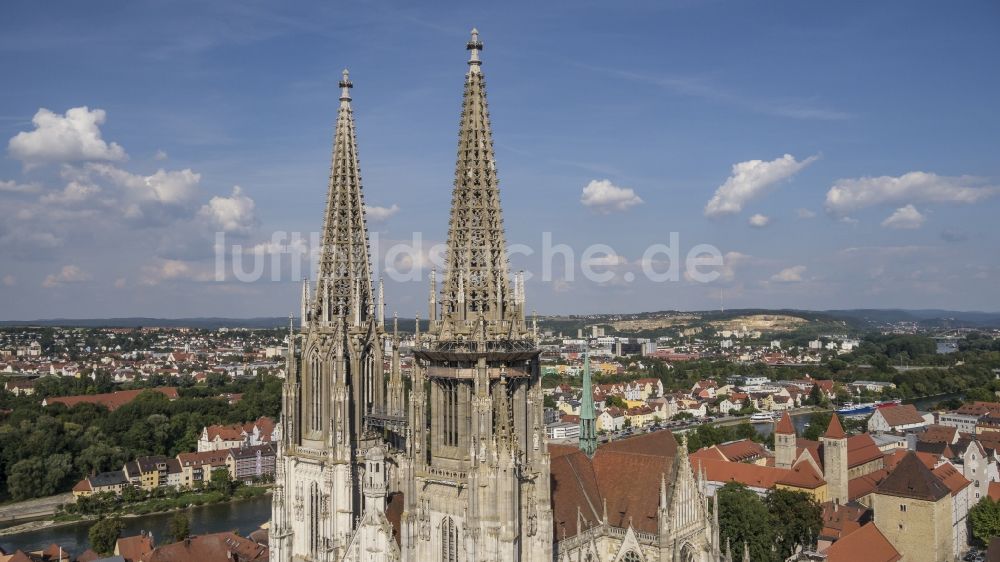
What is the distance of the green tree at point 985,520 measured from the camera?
5791 centimetres

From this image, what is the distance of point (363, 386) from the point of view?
38031 millimetres

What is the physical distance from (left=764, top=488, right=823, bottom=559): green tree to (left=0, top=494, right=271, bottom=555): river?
144 feet

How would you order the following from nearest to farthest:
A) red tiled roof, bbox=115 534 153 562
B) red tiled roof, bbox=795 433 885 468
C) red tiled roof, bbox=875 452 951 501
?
red tiled roof, bbox=875 452 951 501 < red tiled roof, bbox=115 534 153 562 < red tiled roof, bbox=795 433 885 468

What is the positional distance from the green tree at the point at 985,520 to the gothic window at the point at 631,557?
36.2 metres

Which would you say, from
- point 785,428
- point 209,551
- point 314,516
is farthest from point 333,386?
point 785,428

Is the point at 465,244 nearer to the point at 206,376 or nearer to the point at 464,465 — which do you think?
the point at 464,465

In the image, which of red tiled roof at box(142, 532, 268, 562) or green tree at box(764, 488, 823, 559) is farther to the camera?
green tree at box(764, 488, 823, 559)

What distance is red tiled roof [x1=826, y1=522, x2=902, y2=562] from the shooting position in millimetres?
47250

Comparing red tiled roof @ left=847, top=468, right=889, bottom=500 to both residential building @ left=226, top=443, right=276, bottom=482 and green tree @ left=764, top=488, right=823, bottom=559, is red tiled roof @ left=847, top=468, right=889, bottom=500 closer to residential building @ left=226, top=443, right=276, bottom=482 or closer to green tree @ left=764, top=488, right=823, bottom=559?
green tree @ left=764, top=488, right=823, bottom=559

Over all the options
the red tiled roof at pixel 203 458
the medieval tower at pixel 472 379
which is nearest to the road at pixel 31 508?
the red tiled roof at pixel 203 458

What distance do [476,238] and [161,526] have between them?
6194 centimetres

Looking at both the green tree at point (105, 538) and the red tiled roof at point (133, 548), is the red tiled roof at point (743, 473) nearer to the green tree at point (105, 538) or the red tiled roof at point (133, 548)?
the red tiled roof at point (133, 548)

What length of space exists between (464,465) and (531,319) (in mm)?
6308

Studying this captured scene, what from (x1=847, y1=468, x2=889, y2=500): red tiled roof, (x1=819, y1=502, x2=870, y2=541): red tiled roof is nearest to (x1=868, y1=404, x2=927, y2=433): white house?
(x1=847, y1=468, x2=889, y2=500): red tiled roof
